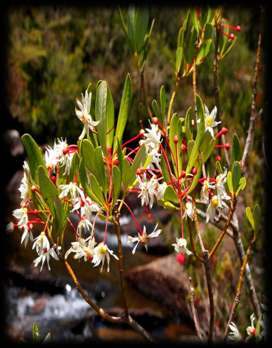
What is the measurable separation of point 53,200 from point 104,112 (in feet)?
0.55

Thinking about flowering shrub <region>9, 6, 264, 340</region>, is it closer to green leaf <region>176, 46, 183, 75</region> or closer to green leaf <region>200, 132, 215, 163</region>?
A: green leaf <region>200, 132, 215, 163</region>

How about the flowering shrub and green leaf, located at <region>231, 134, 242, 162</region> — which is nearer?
the flowering shrub

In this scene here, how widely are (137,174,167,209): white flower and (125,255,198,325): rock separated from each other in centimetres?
257

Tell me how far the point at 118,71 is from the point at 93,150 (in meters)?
6.53

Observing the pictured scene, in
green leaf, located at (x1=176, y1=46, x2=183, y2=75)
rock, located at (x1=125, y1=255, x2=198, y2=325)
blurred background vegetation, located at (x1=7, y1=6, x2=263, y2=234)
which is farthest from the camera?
blurred background vegetation, located at (x1=7, y1=6, x2=263, y2=234)

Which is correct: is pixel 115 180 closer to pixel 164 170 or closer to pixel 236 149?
pixel 164 170

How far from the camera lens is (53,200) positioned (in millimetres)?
880

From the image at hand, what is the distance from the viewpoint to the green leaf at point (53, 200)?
85 centimetres

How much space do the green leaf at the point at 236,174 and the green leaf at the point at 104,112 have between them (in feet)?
0.71

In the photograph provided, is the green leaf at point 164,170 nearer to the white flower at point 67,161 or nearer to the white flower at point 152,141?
the white flower at point 152,141

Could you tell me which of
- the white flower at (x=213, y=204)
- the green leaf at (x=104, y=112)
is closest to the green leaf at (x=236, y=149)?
the white flower at (x=213, y=204)

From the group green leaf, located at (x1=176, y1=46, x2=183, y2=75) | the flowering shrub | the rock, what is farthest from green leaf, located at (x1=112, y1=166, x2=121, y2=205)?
the rock

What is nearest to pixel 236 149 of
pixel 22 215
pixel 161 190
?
pixel 161 190

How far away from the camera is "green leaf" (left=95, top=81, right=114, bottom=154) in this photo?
914 millimetres
